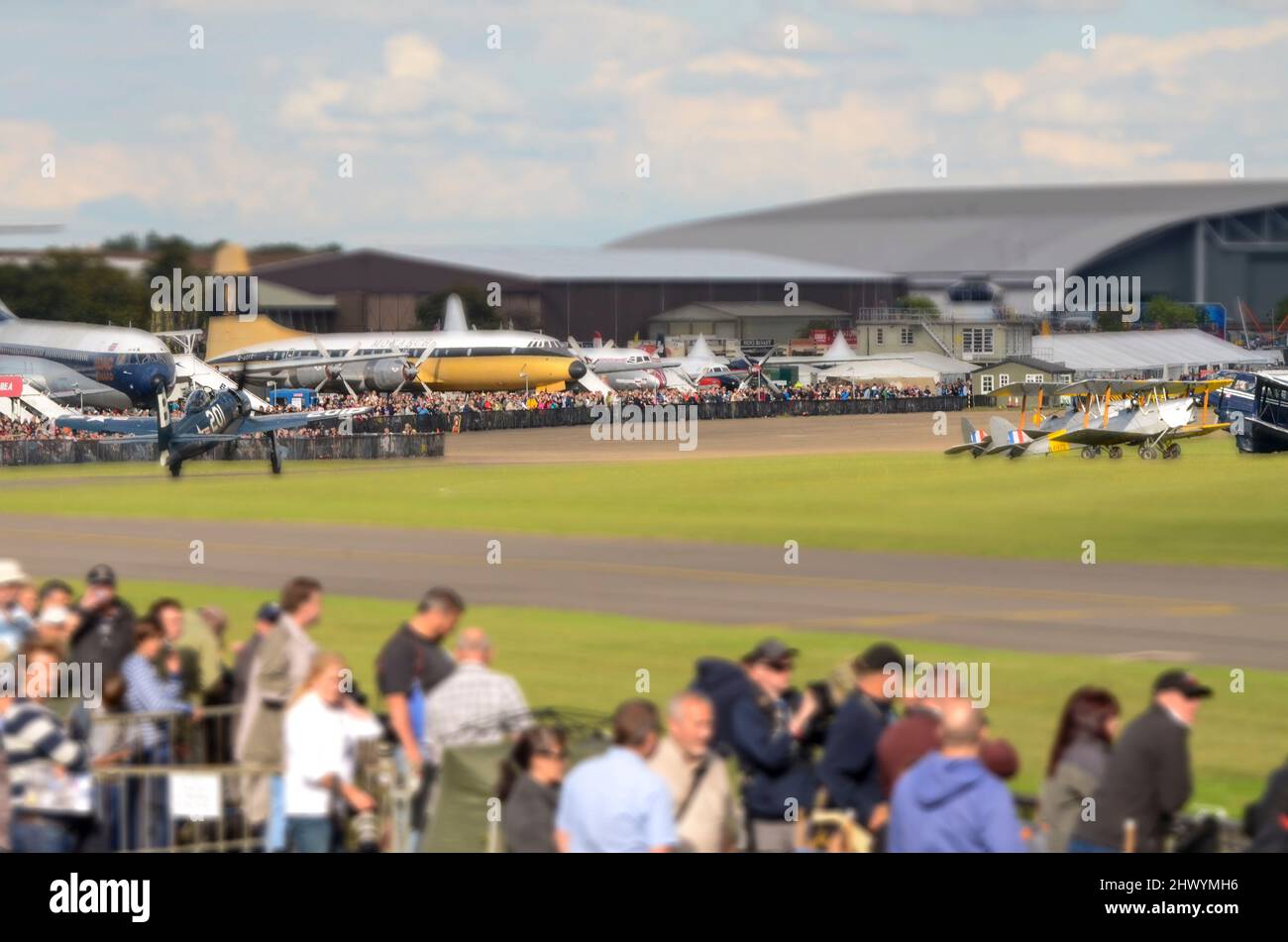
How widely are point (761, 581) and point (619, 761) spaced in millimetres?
23611

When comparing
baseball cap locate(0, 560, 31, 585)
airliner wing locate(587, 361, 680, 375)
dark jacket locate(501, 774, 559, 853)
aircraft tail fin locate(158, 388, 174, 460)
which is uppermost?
airliner wing locate(587, 361, 680, 375)

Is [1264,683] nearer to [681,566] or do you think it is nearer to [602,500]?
[681,566]

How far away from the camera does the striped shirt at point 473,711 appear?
12594mm

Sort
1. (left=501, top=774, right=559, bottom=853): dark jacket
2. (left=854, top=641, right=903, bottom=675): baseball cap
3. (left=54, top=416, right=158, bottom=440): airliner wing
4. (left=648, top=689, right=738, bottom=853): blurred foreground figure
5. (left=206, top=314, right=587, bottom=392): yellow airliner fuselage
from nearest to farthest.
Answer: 1. (left=501, top=774, right=559, bottom=853): dark jacket
2. (left=648, top=689, right=738, bottom=853): blurred foreground figure
3. (left=854, top=641, right=903, bottom=675): baseball cap
4. (left=54, top=416, right=158, bottom=440): airliner wing
5. (left=206, top=314, right=587, bottom=392): yellow airliner fuselage

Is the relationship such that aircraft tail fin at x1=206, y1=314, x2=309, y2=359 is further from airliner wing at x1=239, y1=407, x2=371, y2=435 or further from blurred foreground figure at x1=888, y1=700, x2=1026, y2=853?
blurred foreground figure at x1=888, y1=700, x2=1026, y2=853

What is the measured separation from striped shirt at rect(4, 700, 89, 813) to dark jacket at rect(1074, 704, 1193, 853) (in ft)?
19.1

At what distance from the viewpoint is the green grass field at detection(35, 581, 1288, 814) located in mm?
18641

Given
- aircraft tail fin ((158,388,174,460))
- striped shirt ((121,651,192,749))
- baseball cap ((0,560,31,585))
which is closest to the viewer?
striped shirt ((121,651,192,749))

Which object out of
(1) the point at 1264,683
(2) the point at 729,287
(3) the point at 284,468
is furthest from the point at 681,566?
(2) the point at 729,287

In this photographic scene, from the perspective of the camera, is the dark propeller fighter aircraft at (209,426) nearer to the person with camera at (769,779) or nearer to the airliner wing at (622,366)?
the person with camera at (769,779)

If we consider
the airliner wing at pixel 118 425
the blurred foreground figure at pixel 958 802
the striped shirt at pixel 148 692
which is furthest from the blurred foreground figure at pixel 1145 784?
the airliner wing at pixel 118 425

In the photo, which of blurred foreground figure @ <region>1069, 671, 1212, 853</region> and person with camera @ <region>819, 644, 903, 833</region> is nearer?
blurred foreground figure @ <region>1069, 671, 1212, 853</region>

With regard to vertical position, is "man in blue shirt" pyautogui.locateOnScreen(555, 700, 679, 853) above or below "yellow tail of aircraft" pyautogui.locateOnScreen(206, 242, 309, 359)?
below

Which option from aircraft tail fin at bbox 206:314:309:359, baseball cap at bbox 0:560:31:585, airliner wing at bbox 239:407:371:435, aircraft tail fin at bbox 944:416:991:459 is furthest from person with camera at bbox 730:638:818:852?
aircraft tail fin at bbox 206:314:309:359
